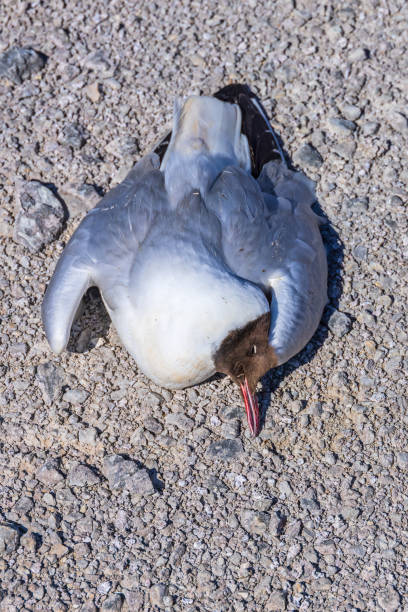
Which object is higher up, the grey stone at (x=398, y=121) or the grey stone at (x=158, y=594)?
the grey stone at (x=398, y=121)

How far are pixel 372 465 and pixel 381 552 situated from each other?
467mm

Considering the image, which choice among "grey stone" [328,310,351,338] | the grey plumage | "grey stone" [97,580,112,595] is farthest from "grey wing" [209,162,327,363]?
"grey stone" [97,580,112,595]

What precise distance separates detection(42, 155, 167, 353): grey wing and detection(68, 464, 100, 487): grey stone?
627mm

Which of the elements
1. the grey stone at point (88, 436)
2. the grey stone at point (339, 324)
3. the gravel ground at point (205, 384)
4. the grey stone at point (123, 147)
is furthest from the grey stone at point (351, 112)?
the grey stone at point (88, 436)

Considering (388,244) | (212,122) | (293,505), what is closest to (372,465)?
(293,505)

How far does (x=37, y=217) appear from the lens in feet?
18.2

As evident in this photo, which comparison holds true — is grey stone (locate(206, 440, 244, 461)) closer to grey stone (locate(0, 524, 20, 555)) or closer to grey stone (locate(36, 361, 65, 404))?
grey stone (locate(36, 361, 65, 404))

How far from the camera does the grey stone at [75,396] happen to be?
4.96 meters

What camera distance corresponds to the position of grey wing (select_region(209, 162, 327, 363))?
4781 mm

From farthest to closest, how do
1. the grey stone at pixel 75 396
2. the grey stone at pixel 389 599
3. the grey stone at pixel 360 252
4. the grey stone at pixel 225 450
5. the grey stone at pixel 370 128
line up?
the grey stone at pixel 370 128 < the grey stone at pixel 360 252 < the grey stone at pixel 75 396 < the grey stone at pixel 225 450 < the grey stone at pixel 389 599

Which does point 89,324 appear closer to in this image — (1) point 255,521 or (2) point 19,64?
(1) point 255,521

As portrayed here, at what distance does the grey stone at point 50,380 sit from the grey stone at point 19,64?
2142 millimetres

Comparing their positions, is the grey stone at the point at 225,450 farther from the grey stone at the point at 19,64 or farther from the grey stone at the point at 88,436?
the grey stone at the point at 19,64

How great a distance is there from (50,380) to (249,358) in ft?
3.52
